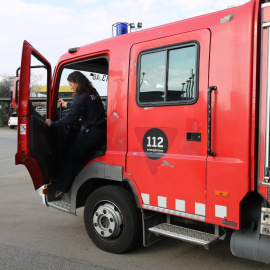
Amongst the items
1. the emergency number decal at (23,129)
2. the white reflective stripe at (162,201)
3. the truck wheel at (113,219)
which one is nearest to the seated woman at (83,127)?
the emergency number decal at (23,129)

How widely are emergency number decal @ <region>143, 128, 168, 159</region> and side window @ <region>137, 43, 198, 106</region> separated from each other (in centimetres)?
30

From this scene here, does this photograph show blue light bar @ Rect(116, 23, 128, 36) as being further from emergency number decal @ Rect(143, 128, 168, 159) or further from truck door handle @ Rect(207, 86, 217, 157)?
truck door handle @ Rect(207, 86, 217, 157)

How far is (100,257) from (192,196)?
4.76ft

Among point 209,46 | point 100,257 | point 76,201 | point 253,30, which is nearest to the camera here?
point 253,30

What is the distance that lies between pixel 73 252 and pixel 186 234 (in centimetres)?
151

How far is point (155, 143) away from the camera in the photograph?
3.43m

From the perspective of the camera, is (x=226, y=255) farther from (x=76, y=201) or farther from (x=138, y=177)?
(x=76, y=201)

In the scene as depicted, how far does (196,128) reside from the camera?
3.11 m

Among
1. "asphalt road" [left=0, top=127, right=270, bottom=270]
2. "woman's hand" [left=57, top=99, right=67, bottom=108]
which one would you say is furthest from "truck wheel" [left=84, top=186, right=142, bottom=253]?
"woman's hand" [left=57, top=99, right=67, bottom=108]

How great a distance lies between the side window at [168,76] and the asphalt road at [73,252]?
1.81 metres

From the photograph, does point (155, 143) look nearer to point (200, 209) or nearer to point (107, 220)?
point (200, 209)

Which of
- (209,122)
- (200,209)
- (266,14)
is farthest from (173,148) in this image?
(266,14)

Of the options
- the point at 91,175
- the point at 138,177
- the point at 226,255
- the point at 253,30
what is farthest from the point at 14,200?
the point at 253,30

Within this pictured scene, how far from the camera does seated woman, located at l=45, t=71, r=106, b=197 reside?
4199 mm
